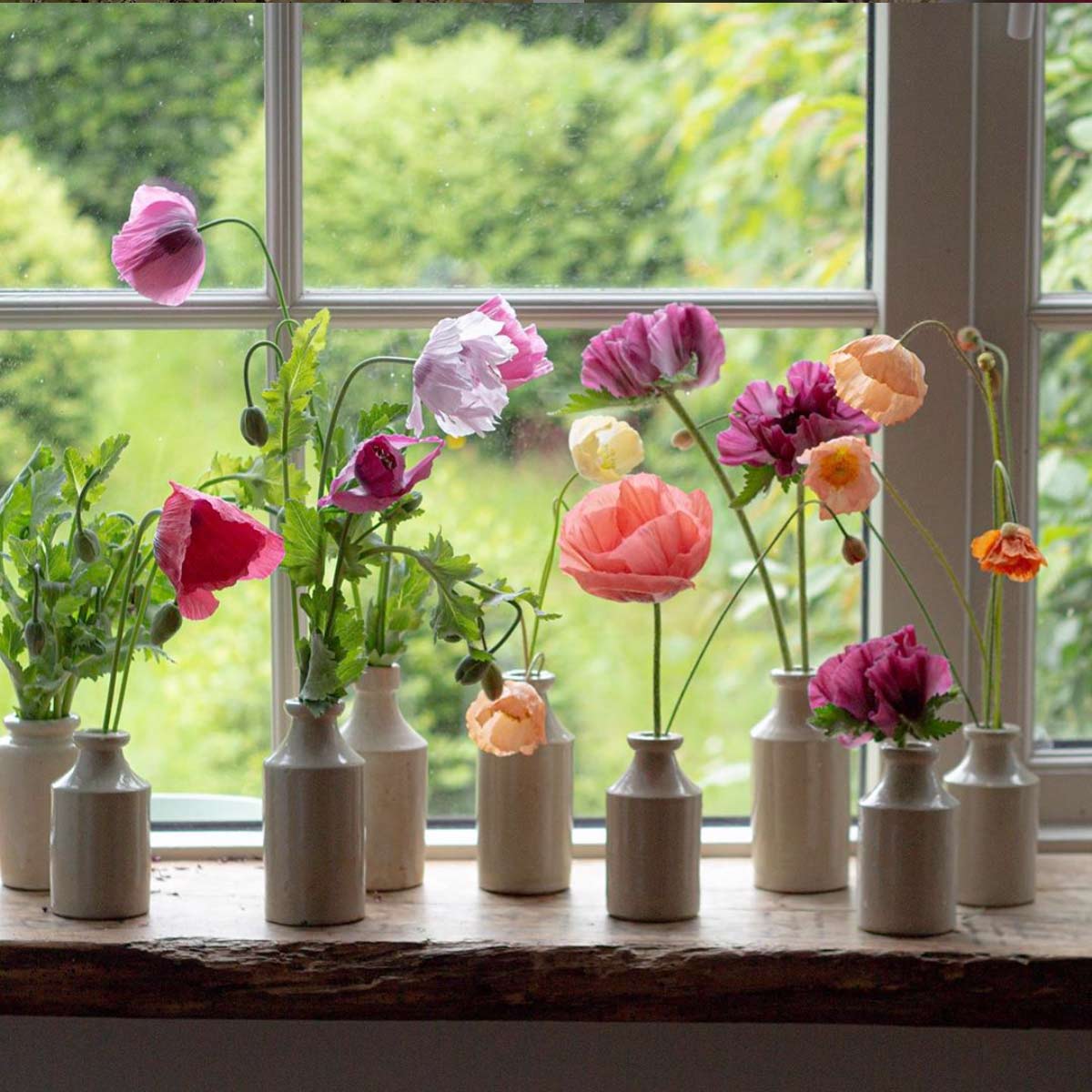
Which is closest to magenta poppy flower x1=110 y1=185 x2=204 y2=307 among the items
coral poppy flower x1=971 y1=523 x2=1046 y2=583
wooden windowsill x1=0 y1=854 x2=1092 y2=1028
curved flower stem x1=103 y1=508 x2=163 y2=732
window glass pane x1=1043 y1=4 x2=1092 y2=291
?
curved flower stem x1=103 y1=508 x2=163 y2=732

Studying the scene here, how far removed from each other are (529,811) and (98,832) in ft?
1.13

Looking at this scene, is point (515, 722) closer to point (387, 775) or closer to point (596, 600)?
point (387, 775)

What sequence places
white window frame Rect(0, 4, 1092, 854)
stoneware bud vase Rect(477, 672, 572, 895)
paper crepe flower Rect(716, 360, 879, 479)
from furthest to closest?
A: white window frame Rect(0, 4, 1092, 854), stoneware bud vase Rect(477, 672, 572, 895), paper crepe flower Rect(716, 360, 879, 479)

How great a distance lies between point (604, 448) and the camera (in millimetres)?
1181

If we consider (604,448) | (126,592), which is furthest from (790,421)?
(126,592)

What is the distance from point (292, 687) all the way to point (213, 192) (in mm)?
471

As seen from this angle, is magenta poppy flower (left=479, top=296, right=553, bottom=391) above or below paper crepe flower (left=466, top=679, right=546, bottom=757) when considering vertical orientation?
above

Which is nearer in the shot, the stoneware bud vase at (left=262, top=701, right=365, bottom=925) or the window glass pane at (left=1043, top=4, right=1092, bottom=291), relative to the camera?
the stoneware bud vase at (left=262, top=701, right=365, bottom=925)

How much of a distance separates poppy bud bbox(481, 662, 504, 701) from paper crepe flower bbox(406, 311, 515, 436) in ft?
0.58

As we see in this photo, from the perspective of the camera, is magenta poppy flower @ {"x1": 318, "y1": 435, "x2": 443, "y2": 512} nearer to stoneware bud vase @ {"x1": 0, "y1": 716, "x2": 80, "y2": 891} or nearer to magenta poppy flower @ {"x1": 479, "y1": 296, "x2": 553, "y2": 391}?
magenta poppy flower @ {"x1": 479, "y1": 296, "x2": 553, "y2": 391}

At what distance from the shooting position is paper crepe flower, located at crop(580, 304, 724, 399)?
1.12 meters

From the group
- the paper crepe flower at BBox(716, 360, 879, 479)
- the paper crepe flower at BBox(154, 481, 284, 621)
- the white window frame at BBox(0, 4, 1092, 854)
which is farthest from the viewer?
the white window frame at BBox(0, 4, 1092, 854)

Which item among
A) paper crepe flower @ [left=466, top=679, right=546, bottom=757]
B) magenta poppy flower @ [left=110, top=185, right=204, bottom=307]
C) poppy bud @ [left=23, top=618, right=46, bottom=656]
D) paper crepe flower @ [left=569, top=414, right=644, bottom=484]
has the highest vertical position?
magenta poppy flower @ [left=110, top=185, right=204, bottom=307]

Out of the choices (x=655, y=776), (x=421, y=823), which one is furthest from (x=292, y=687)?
(x=655, y=776)
